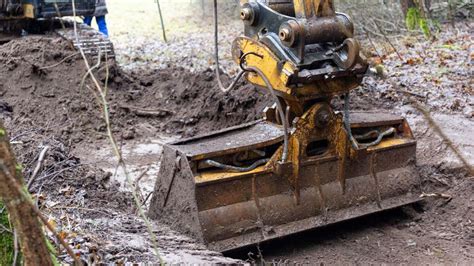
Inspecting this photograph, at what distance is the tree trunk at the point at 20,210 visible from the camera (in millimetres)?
2066

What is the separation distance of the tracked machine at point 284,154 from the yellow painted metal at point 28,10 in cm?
652

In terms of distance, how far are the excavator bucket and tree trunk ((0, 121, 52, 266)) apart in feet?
6.98

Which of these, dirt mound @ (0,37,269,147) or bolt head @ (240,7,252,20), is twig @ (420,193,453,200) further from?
dirt mound @ (0,37,269,147)

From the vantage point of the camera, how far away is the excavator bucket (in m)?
4.43

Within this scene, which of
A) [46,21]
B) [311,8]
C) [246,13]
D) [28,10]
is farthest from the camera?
Result: [46,21]

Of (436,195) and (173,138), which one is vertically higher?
(436,195)

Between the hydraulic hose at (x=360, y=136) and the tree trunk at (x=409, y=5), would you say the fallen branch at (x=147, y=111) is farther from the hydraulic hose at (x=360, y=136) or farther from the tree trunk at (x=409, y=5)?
the tree trunk at (x=409, y=5)

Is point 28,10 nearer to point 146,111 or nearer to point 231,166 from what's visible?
point 146,111

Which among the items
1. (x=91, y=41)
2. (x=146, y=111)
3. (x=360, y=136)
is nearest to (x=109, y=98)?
(x=146, y=111)

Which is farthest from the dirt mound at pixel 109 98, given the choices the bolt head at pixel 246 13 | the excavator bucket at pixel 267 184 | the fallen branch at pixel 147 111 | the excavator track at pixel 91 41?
the bolt head at pixel 246 13

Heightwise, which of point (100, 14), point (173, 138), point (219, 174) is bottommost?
point (173, 138)

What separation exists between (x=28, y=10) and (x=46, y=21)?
80 cm

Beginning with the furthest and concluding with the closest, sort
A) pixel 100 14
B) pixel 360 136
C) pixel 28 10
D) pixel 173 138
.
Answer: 1. pixel 100 14
2. pixel 28 10
3. pixel 173 138
4. pixel 360 136

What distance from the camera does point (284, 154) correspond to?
14.9 ft
